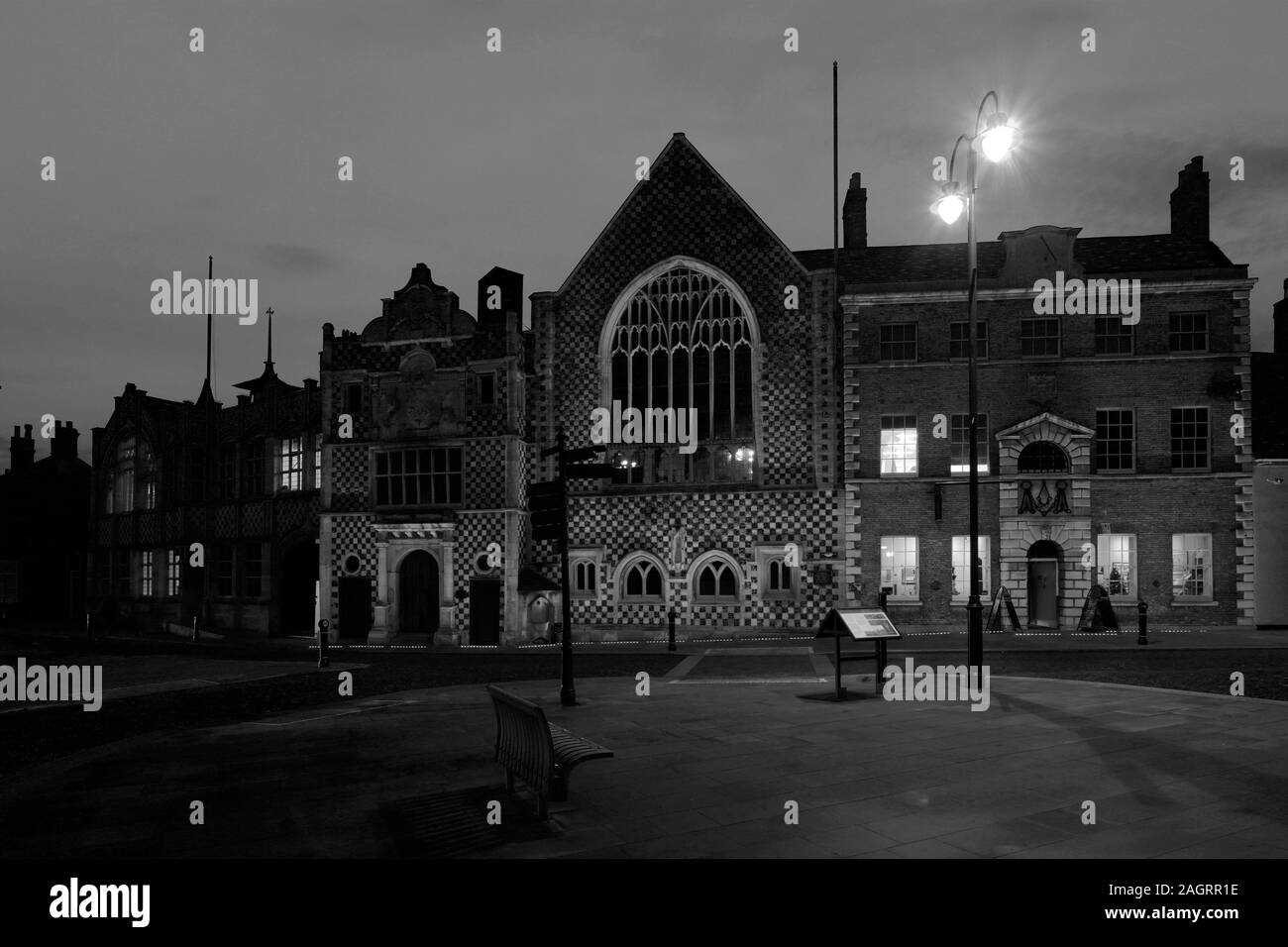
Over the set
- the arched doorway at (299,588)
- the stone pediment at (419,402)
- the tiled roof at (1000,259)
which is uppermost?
Answer: the tiled roof at (1000,259)

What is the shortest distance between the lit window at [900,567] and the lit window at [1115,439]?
6.17 m

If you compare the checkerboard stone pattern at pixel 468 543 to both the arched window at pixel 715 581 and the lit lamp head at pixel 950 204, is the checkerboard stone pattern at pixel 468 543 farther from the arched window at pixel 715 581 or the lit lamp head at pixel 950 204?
the lit lamp head at pixel 950 204

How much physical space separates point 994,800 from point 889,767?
1480 mm

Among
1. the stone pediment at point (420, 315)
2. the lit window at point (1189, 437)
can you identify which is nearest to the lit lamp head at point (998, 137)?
the lit window at point (1189, 437)

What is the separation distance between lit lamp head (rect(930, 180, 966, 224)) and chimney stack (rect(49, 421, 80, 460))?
5171 centimetres

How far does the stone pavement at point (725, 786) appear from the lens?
702 centimetres

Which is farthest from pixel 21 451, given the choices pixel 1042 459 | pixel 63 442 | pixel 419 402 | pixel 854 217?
pixel 1042 459

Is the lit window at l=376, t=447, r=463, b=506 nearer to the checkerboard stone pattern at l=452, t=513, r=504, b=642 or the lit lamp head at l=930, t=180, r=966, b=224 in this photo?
the checkerboard stone pattern at l=452, t=513, r=504, b=642

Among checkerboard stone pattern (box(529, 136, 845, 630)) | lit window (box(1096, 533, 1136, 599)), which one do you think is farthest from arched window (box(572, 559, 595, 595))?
lit window (box(1096, 533, 1136, 599))

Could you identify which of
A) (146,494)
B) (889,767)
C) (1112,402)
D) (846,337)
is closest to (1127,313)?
(1112,402)

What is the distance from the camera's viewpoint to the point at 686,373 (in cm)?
2966

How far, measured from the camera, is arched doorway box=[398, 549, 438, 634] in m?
30.2

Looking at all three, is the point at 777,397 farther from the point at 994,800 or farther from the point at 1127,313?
the point at 994,800
